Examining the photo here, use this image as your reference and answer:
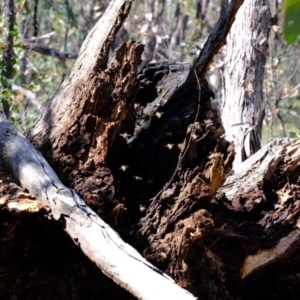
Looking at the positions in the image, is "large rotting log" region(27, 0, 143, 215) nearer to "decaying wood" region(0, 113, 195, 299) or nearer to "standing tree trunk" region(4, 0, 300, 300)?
"standing tree trunk" region(4, 0, 300, 300)

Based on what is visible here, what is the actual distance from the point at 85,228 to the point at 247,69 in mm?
2843

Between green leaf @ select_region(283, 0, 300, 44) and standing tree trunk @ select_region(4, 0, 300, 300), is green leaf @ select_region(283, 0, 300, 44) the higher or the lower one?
the higher one

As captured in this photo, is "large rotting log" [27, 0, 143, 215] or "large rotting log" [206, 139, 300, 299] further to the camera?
"large rotting log" [206, 139, 300, 299]

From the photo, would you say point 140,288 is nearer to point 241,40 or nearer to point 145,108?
point 145,108

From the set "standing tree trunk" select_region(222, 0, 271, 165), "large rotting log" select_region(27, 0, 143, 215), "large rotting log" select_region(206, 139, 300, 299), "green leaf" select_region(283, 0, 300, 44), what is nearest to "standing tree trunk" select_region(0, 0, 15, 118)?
"standing tree trunk" select_region(222, 0, 271, 165)

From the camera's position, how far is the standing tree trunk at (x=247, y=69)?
4.19 m

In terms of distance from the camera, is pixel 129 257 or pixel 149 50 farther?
pixel 149 50

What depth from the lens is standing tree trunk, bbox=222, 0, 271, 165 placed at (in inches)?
165

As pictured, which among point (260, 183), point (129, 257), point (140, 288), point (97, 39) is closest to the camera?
point (140, 288)

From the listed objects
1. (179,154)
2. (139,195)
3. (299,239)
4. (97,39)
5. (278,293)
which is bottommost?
(278,293)

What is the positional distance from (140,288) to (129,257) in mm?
126

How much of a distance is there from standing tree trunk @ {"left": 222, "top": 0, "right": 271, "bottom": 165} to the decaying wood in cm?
230

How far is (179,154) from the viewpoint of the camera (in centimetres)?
239

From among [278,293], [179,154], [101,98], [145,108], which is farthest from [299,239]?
[101,98]
